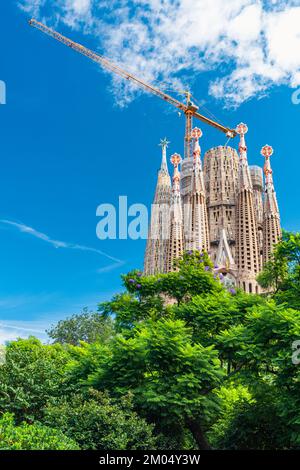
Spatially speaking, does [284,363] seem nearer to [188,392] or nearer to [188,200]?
[188,392]

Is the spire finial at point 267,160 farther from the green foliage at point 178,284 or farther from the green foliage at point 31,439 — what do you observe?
the green foliage at point 31,439

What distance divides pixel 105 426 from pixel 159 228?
222 ft

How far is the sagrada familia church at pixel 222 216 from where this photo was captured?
6525 centimetres

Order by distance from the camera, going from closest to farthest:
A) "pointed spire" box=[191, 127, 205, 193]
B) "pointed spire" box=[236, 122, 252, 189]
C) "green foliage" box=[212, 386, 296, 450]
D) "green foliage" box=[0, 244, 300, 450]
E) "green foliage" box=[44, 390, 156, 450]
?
"green foliage" box=[44, 390, 156, 450]
"green foliage" box=[0, 244, 300, 450]
"green foliage" box=[212, 386, 296, 450]
"pointed spire" box=[236, 122, 252, 189]
"pointed spire" box=[191, 127, 205, 193]

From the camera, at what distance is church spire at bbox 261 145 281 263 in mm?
67062

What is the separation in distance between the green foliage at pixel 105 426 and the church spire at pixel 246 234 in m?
50.0

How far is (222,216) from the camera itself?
7225cm

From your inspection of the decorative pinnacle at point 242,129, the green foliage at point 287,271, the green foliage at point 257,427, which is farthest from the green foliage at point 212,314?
the decorative pinnacle at point 242,129

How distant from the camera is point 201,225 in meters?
67.7

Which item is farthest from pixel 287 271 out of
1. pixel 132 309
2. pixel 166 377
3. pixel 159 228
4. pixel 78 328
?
pixel 159 228

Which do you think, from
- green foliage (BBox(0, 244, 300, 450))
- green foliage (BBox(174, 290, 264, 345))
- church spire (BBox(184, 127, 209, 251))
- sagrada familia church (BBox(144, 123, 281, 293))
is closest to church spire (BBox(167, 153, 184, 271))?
sagrada familia church (BBox(144, 123, 281, 293))

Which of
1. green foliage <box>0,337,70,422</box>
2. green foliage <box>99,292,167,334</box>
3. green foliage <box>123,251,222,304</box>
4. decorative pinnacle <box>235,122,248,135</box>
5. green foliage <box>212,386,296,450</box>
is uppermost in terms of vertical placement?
decorative pinnacle <box>235,122,248,135</box>

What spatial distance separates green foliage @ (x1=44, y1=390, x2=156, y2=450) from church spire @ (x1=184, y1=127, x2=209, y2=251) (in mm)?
52047

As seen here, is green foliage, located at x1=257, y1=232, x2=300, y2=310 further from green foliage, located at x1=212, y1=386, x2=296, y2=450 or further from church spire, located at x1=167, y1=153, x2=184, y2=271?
church spire, located at x1=167, y1=153, x2=184, y2=271
